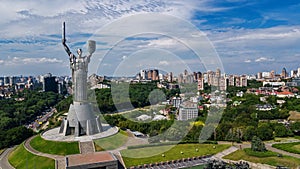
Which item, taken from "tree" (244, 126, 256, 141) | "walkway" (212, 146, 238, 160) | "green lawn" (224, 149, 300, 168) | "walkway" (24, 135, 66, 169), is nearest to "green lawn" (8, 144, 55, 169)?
"walkway" (24, 135, 66, 169)

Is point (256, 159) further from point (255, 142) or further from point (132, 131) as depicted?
point (132, 131)

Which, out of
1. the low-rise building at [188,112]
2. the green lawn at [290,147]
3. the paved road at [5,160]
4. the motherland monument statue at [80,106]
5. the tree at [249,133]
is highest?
the motherland monument statue at [80,106]

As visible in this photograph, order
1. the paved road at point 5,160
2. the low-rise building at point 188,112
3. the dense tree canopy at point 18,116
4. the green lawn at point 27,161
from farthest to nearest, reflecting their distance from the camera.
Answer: the low-rise building at point 188,112 → the dense tree canopy at point 18,116 → the paved road at point 5,160 → the green lawn at point 27,161

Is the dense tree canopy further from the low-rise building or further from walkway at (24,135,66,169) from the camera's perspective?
the low-rise building

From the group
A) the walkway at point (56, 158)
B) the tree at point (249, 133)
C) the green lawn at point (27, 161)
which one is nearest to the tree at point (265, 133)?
the tree at point (249, 133)

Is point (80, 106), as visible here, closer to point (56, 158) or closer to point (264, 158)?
point (56, 158)

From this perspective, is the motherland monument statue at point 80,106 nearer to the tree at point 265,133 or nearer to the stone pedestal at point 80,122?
the stone pedestal at point 80,122
